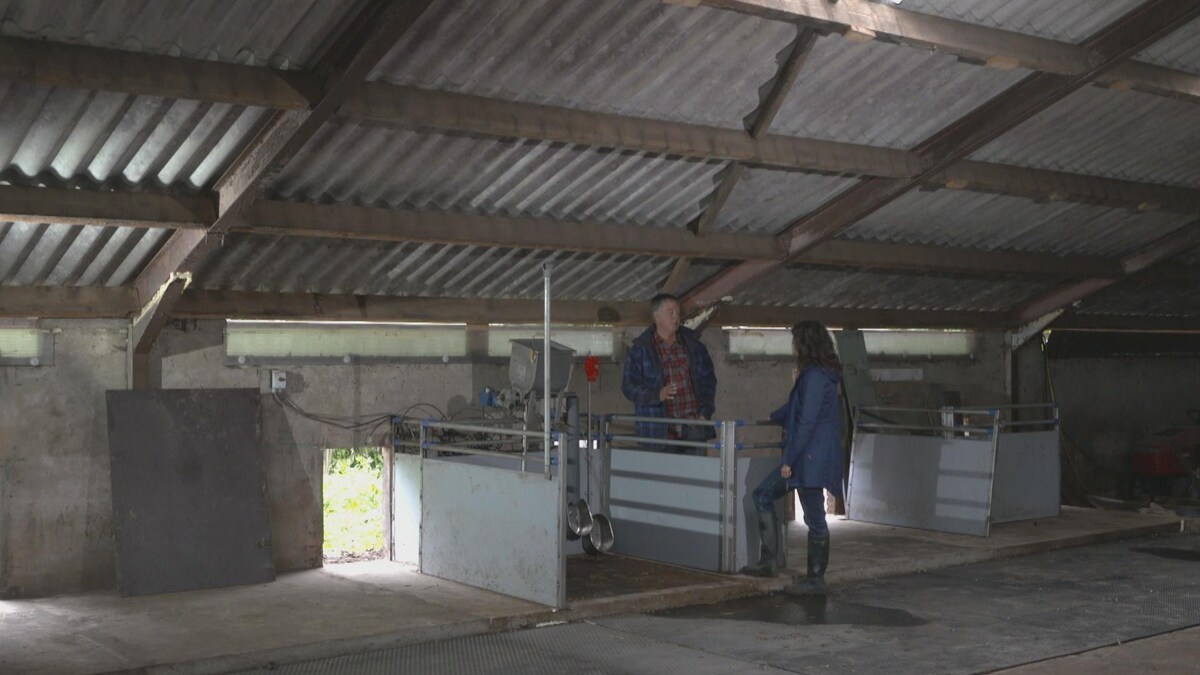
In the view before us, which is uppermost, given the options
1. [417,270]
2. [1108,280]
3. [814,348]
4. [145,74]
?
[145,74]

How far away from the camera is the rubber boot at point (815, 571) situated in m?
7.69

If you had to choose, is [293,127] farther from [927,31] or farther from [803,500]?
[803,500]

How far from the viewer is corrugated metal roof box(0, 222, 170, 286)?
6.82 metres

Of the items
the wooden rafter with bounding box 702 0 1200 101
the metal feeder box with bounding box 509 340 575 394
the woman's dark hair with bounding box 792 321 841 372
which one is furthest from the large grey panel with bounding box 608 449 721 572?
the wooden rafter with bounding box 702 0 1200 101

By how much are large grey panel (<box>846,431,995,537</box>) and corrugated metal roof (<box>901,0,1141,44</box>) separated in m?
3.42

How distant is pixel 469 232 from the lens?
25.2ft

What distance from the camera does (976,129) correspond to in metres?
8.14

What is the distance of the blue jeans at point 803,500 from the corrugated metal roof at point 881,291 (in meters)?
2.40

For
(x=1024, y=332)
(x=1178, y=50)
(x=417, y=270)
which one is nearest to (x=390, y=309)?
(x=417, y=270)

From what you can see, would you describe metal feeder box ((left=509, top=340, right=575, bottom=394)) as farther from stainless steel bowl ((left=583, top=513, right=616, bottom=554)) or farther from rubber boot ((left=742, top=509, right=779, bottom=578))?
rubber boot ((left=742, top=509, right=779, bottom=578))

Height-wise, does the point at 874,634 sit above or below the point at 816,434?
below

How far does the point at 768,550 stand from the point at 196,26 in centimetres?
461

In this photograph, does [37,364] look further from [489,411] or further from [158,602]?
[489,411]

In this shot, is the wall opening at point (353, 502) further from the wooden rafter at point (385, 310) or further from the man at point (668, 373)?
the man at point (668, 373)
